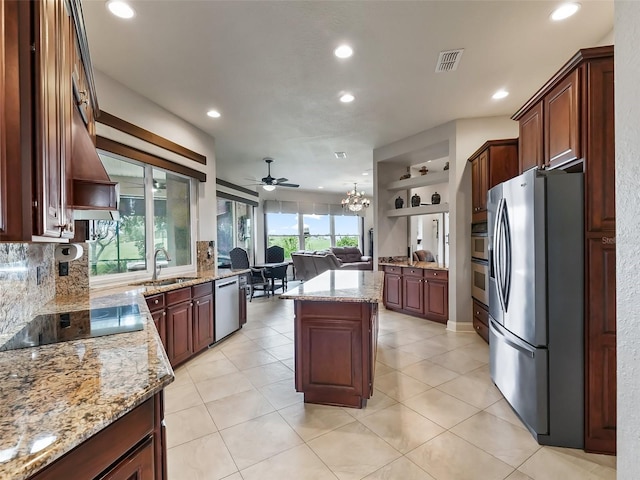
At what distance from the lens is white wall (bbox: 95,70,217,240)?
2.91 meters

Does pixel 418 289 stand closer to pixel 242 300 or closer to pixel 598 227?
pixel 242 300

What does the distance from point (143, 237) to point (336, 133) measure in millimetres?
2974

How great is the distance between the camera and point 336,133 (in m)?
4.65

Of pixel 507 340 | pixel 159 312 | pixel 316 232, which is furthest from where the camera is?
pixel 316 232

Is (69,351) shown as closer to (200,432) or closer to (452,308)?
(200,432)

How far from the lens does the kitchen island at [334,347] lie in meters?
2.35

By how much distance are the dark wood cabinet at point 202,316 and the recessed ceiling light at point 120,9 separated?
2.43 meters

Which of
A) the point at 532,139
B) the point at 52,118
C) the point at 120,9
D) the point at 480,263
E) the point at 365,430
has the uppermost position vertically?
the point at 120,9

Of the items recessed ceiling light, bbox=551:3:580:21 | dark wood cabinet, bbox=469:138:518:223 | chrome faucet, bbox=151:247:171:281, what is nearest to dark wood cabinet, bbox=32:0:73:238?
chrome faucet, bbox=151:247:171:281

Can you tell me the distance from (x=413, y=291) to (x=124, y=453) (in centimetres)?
461

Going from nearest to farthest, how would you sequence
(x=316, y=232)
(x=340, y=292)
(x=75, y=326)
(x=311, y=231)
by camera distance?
1. (x=75, y=326)
2. (x=340, y=292)
3. (x=311, y=231)
4. (x=316, y=232)

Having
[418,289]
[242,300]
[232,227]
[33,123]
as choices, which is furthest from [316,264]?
[33,123]

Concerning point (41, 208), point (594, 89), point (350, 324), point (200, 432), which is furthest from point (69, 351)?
point (594, 89)

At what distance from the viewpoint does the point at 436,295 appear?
4641mm
